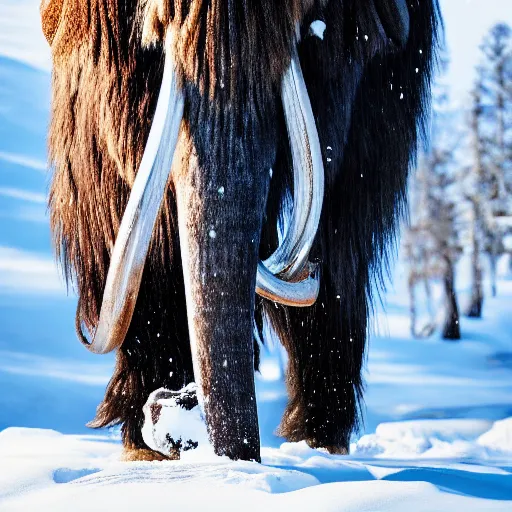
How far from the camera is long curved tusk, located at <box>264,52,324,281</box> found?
82 cm

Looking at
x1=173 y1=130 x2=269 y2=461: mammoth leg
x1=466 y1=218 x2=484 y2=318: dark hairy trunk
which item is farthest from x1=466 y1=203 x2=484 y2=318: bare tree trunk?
x1=173 y1=130 x2=269 y2=461: mammoth leg

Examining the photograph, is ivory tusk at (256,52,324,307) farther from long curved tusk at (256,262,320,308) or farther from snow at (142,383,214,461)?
snow at (142,383,214,461)

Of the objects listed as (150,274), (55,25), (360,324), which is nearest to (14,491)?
(150,274)

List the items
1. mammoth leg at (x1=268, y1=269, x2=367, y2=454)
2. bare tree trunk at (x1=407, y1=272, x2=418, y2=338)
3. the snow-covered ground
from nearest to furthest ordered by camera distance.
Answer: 1. the snow-covered ground
2. mammoth leg at (x1=268, y1=269, x2=367, y2=454)
3. bare tree trunk at (x1=407, y1=272, x2=418, y2=338)

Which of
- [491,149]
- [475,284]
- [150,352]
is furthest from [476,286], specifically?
[150,352]

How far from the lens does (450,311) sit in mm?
1364

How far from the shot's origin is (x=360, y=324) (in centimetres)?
123

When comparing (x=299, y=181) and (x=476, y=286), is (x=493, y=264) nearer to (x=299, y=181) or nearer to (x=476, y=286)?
(x=476, y=286)

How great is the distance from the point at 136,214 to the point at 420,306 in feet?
2.14

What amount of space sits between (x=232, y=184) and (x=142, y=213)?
75 millimetres

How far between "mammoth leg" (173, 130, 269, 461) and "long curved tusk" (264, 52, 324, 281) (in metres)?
0.04

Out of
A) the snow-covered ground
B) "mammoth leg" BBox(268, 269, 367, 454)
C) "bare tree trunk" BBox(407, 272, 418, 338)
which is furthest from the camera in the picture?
"bare tree trunk" BBox(407, 272, 418, 338)

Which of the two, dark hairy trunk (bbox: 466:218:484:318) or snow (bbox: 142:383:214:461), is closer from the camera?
snow (bbox: 142:383:214:461)

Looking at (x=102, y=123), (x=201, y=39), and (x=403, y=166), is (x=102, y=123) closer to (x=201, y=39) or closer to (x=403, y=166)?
(x=201, y=39)
